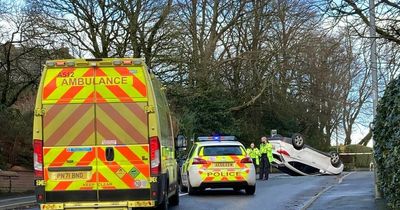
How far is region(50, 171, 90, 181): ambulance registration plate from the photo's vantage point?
10539 mm

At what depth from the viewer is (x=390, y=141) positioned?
1045 centimetres

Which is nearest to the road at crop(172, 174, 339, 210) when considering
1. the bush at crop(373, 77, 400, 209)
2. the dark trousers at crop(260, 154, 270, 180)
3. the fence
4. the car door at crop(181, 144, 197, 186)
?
the car door at crop(181, 144, 197, 186)

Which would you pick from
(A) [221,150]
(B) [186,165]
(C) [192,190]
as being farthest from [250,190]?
(B) [186,165]

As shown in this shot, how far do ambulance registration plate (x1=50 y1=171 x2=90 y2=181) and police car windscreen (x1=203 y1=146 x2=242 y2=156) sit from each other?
23.0 feet

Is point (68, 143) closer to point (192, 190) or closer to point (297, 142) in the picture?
point (192, 190)

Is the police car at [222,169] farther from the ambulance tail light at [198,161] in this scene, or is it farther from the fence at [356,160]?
the fence at [356,160]

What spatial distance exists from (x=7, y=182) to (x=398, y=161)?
15.8 m

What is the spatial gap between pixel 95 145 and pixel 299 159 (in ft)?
70.4

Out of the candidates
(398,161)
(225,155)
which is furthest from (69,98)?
(225,155)

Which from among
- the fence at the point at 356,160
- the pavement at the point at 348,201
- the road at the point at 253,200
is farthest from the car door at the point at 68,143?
the fence at the point at 356,160

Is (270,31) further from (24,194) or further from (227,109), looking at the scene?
(24,194)

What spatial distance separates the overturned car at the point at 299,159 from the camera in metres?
30.5

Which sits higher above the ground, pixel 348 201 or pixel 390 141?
pixel 390 141

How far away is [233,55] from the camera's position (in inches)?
1656
